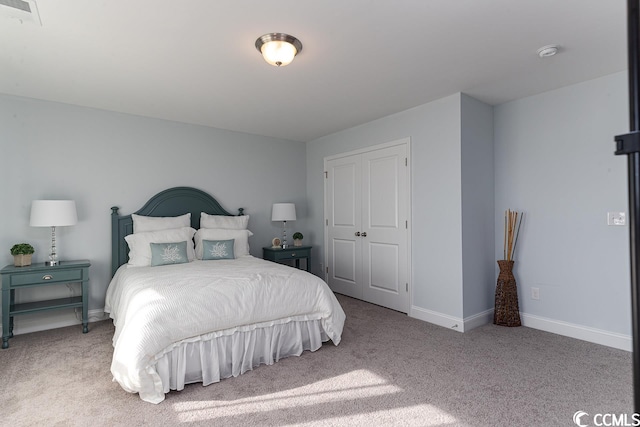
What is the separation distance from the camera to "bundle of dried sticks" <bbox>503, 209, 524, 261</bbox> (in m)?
3.57

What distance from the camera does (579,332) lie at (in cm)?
318

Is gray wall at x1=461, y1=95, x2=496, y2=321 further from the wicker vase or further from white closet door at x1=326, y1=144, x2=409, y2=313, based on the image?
white closet door at x1=326, y1=144, x2=409, y2=313

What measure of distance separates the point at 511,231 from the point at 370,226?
158 centimetres

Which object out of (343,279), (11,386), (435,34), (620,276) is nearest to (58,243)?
(11,386)

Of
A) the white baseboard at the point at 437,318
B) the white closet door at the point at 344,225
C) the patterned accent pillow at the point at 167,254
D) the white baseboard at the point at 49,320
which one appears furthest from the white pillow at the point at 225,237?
the white baseboard at the point at 437,318

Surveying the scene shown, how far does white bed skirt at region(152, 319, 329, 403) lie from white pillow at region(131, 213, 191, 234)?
1.94 m

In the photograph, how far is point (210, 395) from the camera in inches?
89.6

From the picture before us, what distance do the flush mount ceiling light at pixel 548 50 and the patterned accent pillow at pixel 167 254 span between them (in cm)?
365

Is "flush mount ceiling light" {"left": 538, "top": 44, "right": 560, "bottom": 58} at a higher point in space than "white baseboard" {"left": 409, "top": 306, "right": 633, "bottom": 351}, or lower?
higher

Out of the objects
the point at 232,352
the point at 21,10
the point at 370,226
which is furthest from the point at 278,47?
the point at 370,226

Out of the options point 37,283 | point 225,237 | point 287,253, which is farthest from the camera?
point 287,253

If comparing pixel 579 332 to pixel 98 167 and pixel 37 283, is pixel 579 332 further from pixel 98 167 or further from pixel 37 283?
pixel 98 167

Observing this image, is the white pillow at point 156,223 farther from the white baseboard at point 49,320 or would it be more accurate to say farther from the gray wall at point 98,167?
the white baseboard at point 49,320

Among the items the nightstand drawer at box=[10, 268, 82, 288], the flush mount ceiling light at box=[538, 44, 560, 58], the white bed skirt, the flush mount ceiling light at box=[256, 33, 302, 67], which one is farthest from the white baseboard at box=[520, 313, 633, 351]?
the nightstand drawer at box=[10, 268, 82, 288]
